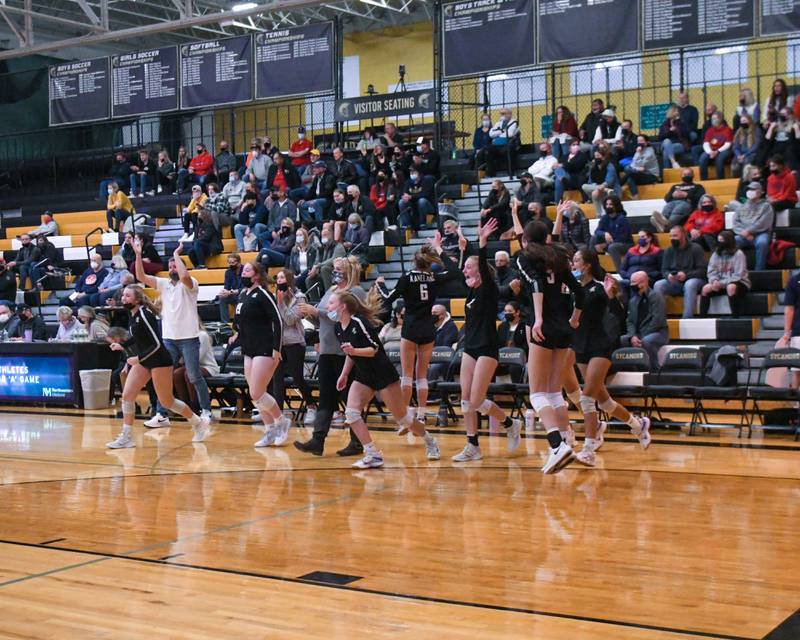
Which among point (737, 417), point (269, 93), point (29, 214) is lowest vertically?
point (737, 417)

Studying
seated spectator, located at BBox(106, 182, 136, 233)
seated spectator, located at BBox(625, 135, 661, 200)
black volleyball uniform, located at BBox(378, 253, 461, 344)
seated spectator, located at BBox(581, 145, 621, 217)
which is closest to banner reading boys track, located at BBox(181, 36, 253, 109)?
seated spectator, located at BBox(106, 182, 136, 233)

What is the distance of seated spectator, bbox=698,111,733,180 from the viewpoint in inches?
683

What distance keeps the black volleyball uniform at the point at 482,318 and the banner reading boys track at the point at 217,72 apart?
1152cm

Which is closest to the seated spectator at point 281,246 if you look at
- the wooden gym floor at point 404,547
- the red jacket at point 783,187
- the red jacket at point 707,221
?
the red jacket at point 707,221

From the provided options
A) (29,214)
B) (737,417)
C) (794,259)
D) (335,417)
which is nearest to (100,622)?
(335,417)

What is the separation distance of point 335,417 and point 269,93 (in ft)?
27.9

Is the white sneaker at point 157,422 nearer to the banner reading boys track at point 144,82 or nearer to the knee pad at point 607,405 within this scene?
the knee pad at point 607,405

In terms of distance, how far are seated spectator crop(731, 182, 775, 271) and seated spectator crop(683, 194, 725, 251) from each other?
304 mm

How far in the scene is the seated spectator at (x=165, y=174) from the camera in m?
24.9

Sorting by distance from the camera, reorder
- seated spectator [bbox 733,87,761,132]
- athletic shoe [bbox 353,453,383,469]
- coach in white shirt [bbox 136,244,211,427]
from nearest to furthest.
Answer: athletic shoe [bbox 353,453,383,469] → coach in white shirt [bbox 136,244,211,427] → seated spectator [bbox 733,87,761,132]

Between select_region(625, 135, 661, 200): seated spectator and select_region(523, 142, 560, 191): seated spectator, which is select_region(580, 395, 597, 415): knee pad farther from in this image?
select_region(523, 142, 560, 191): seated spectator

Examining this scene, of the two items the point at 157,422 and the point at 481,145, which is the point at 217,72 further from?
the point at 157,422

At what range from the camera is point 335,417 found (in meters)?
13.8

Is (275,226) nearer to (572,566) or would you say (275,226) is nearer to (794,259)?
(794,259)
